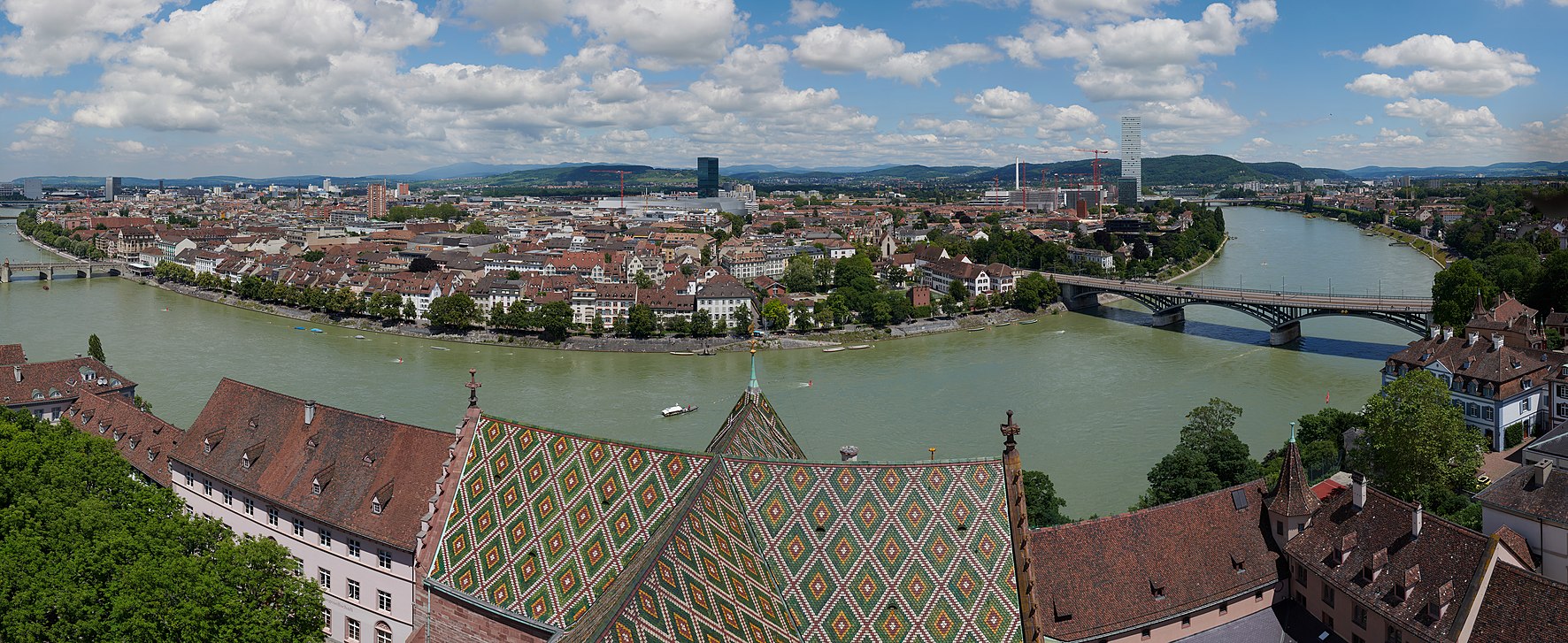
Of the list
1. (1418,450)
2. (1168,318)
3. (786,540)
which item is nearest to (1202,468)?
(1418,450)

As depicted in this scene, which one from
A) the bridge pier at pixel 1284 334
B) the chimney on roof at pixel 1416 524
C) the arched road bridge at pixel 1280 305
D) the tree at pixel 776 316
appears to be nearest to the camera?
the chimney on roof at pixel 1416 524

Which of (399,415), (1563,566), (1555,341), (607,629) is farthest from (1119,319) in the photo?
(607,629)

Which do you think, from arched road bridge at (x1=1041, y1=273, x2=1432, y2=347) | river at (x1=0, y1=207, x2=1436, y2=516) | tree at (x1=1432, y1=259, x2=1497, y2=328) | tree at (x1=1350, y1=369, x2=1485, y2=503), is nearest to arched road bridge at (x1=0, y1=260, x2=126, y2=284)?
river at (x1=0, y1=207, x2=1436, y2=516)

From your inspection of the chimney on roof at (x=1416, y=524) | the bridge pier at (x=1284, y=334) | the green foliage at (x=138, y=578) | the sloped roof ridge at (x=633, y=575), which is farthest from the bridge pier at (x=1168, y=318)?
the green foliage at (x=138, y=578)

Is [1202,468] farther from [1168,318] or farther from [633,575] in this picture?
Answer: [1168,318]

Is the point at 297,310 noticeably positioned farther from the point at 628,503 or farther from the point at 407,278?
the point at 628,503

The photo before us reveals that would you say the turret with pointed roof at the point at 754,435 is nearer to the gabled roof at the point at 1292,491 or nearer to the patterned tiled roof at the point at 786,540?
the patterned tiled roof at the point at 786,540
